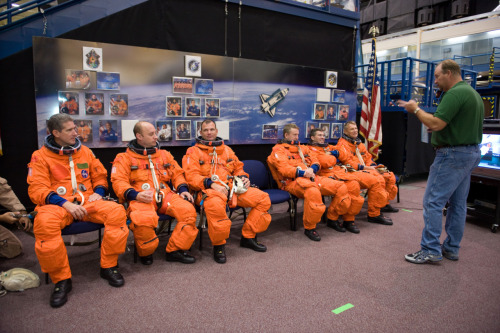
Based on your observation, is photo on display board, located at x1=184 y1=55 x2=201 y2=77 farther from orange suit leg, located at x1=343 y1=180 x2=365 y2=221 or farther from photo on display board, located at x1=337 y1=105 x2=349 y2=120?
photo on display board, located at x1=337 y1=105 x2=349 y2=120

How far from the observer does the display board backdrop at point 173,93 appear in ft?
11.1

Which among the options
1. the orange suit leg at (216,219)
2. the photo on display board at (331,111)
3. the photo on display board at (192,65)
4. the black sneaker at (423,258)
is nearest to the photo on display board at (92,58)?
the photo on display board at (192,65)

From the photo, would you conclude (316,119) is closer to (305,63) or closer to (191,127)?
(305,63)

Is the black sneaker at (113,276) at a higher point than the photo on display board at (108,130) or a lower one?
lower

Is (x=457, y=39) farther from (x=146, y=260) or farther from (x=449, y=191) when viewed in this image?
(x=146, y=260)

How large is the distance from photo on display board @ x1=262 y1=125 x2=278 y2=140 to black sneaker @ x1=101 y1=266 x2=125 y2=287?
2.85 meters

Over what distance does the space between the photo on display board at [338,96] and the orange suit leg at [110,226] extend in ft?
13.1

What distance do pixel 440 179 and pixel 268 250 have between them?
5.57ft

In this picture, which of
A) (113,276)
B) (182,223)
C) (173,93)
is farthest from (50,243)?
(173,93)

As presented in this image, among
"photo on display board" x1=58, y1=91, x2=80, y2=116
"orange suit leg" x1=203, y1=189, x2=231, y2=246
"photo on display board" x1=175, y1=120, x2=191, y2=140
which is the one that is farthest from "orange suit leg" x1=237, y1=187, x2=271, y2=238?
"photo on display board" x1=58, y1=91, x2=80, y2=116

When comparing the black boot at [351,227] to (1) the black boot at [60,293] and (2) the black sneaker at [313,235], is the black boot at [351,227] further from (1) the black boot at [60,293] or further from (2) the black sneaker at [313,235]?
(1) the black boot at [60,293]

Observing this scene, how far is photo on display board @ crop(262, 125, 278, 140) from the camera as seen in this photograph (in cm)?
480

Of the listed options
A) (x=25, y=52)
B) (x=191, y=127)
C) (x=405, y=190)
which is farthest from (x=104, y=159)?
(x=405, y=190)

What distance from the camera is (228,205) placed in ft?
10.5
